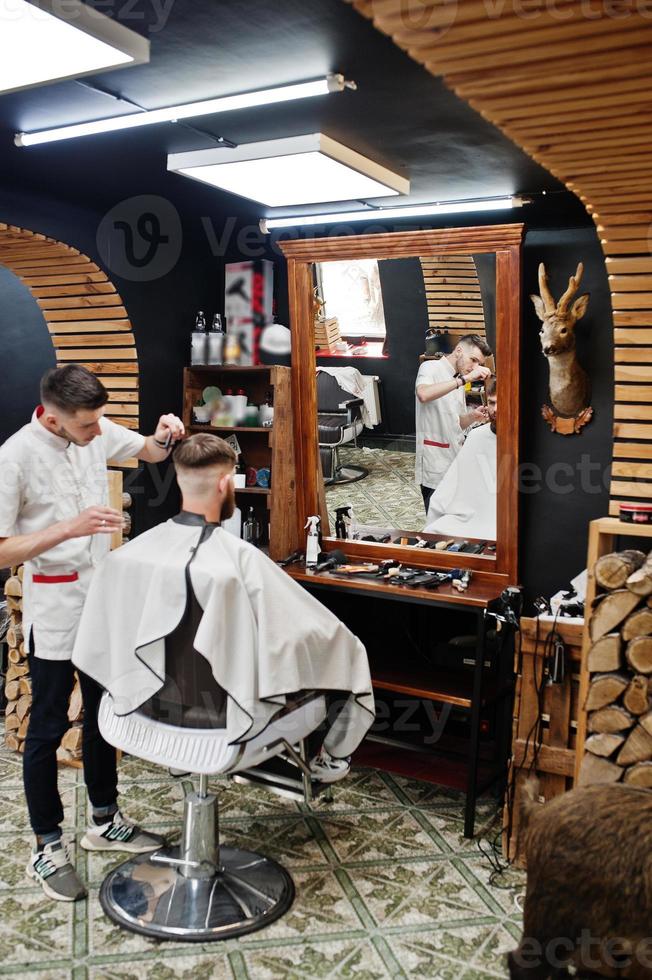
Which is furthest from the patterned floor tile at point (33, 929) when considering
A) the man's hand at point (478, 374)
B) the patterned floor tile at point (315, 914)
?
the man's hand at point (478, 374)

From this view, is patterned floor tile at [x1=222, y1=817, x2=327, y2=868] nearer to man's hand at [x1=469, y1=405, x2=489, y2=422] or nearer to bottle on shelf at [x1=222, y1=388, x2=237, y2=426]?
man's hand at [x1=469, y1=405, x2=489, y2=422]

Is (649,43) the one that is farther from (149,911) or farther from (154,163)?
(149,911)

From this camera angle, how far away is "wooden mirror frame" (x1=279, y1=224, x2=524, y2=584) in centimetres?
352

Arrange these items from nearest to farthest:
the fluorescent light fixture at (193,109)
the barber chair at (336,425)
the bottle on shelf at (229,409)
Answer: the fluorescent light fixture at (193,109), the barber chair at (336,425), the bottle on shelf at (229,409)

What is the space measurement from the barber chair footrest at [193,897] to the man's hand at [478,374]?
2.00m

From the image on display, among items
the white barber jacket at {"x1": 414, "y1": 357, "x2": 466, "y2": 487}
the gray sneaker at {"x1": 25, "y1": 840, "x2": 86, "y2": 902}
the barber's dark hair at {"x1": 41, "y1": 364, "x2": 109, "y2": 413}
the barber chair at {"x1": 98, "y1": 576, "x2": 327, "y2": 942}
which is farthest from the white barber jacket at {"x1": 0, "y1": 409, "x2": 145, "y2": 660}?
the white barber jacket at {"x1": 414, "y1": 357, "x2": 466, "y2": 487}

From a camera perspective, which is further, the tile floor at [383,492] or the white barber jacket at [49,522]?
the tile floor at [383,492]

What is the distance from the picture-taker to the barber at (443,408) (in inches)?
144

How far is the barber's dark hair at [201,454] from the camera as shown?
2613 mm

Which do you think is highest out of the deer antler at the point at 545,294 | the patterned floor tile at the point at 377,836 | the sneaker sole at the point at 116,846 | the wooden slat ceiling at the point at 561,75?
the wooden slat ceiling at the point at 561,75

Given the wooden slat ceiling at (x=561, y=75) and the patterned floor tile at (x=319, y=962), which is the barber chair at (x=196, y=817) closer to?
the patterned floor tile at (x=319, y=962)

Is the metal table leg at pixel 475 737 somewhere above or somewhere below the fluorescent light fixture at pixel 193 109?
below

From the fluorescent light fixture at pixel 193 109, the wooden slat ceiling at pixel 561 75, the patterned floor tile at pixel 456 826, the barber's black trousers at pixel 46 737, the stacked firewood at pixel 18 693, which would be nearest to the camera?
the wooden slat ceiling at pixel 561 75

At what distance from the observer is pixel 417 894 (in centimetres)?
290
